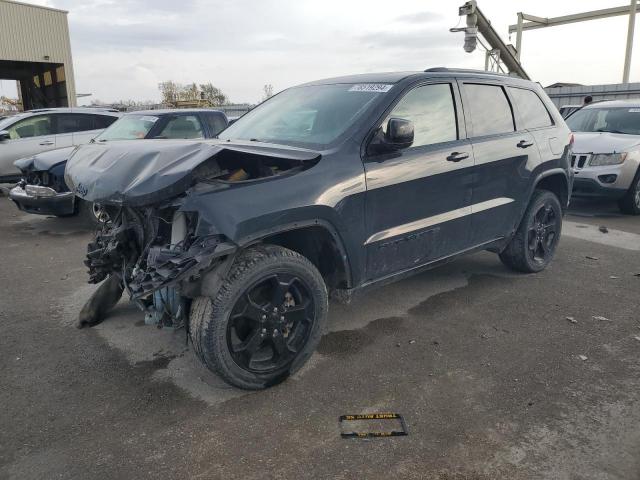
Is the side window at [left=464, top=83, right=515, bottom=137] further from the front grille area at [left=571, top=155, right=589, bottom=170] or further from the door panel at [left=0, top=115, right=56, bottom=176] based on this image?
the door panel at [left=0, top=115, right=56, bottom=176]

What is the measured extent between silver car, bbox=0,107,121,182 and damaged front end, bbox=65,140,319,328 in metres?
7.65

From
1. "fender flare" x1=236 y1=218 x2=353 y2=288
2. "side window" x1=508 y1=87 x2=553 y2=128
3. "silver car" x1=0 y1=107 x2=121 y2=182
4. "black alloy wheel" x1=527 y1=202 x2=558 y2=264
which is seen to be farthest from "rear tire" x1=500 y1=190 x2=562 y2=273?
"silver car" x1=0 y1=107 x2=121 y2=182

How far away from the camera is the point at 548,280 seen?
5.04m

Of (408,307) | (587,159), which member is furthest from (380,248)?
(587,159)

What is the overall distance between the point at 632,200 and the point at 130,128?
7.90 meters

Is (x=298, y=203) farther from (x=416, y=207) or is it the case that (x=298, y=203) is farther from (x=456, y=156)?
(x=456, y=156)

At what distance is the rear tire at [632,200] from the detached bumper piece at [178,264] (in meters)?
7.59

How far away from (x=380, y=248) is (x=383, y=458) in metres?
1.42

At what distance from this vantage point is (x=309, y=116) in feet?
12.5

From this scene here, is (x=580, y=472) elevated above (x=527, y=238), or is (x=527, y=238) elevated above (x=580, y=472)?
(x=527, y=238)

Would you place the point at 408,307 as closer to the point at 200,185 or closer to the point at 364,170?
the point at 364,170

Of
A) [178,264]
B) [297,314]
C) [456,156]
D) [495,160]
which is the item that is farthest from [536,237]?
[178,264]

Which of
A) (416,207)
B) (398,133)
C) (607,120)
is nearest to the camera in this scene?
(398,133)

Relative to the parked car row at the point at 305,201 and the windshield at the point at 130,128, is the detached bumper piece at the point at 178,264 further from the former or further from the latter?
the windshield at the point at 130,128
